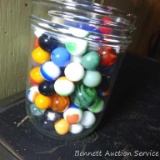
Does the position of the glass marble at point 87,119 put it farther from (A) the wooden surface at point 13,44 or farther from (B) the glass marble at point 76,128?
(A) the wooden surface at point 13,44

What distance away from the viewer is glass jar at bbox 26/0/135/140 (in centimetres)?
33

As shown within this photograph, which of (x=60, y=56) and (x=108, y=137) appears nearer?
(x=60, y=56)

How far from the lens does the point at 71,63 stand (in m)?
0.34

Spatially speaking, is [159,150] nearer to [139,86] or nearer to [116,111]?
[116,111]

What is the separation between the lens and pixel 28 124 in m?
0.42

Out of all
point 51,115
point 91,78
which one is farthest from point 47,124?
point 91,78

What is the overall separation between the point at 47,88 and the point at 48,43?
0.24ft

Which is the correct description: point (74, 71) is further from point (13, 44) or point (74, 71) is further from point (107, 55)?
point (13, 44)

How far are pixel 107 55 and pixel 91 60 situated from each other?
0.03 m

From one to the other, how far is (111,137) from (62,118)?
0.39ft

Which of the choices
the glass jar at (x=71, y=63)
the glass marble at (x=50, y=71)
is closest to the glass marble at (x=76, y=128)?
the glass jar at (x=71, y=63)

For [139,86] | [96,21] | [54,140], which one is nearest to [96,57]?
[96,21]

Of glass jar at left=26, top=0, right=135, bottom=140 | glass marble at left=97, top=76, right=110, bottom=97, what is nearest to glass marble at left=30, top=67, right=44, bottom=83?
glass jar at left=26, top=0, right=135, bottom=140

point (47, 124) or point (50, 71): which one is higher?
point (50, 71)
